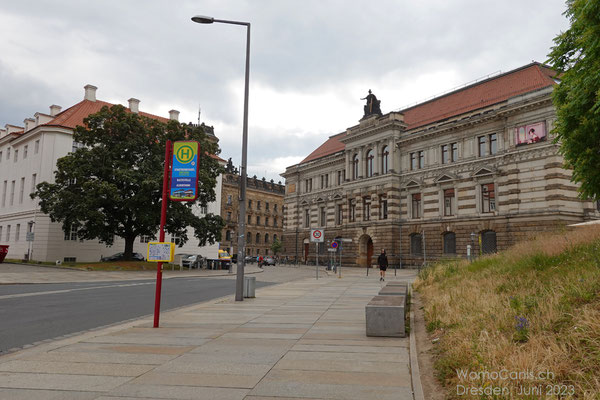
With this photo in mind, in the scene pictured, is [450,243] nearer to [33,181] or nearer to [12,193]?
[33,181]

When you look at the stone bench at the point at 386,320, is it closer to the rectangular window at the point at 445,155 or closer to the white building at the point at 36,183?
the rectangular window at the point at 445,155

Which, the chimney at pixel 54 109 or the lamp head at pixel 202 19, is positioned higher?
the chimney at pixel 54 109

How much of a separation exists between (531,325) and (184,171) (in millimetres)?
7387

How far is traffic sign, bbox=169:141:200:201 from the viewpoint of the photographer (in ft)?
32.5

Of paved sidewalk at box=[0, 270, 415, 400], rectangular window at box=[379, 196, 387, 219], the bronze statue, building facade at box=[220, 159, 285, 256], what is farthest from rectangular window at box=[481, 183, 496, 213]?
building facade at box=[220, 159, 285, 256]

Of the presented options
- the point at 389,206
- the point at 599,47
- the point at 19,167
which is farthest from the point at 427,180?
the point at 19,167

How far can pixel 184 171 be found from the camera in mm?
9984

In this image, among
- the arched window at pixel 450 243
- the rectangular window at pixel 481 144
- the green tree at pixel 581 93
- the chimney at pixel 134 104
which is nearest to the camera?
the green tree at pixel 581 93

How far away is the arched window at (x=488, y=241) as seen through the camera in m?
37.7

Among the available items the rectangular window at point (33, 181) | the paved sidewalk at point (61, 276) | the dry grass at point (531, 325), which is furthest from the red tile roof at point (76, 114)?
the dry grass at point (531, 325)

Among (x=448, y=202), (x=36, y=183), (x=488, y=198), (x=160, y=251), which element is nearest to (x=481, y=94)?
(x=488, y=198)

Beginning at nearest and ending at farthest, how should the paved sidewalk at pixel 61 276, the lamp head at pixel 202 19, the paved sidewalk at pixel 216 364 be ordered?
the paved sidewalk at pixel 216 364, the lamp head at pixel 202 19, the paved sidewalk at pixel 61 276

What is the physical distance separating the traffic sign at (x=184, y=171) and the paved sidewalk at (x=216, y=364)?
9.62 ft

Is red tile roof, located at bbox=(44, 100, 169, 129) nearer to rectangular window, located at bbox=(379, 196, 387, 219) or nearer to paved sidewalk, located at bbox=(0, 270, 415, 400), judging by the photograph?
rectangular window, located at bbox=(379, 196, 387, 219)
